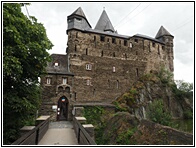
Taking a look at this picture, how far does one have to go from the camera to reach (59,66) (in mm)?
21344

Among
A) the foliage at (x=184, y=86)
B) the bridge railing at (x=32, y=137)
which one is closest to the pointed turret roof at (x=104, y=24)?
the foliage at (x=184, y=86)

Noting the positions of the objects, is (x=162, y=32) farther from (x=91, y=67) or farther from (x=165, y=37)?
(x=91, y=67)

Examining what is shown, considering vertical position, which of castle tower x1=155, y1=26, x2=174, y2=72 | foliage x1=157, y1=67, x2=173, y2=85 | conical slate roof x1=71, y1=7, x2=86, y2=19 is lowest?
foliage x1=157, y1=67, x2=173, y2=85

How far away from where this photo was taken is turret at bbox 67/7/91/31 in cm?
2271

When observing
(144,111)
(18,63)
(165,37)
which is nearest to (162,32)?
(165,37)

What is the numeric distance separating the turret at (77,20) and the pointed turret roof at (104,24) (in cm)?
618

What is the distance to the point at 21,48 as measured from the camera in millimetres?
6422

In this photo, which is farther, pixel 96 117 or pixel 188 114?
pixel 188 114

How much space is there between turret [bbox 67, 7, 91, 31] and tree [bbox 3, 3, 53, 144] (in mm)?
14383

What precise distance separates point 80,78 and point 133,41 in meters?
12.6

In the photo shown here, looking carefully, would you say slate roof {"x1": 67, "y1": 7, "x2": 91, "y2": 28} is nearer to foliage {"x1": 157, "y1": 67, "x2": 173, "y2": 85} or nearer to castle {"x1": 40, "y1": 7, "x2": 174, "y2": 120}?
castle {"x1": 40, "y1": 7, "x2": 174, "y2": 120}

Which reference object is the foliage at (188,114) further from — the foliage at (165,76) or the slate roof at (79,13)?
the slate roof at (79,13)

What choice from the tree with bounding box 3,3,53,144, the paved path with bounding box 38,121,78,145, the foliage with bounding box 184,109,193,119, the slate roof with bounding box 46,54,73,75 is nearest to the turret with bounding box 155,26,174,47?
A: the foliage with bounding box 184,109,193,119

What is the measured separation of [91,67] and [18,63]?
16682 mm
